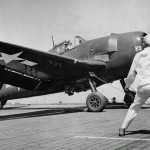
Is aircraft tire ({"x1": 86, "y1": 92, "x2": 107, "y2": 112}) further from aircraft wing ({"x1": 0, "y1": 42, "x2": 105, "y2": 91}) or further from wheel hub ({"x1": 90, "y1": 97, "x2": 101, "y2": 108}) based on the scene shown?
aircraft wing ({"x1": 0, "y1": 42, "x2": 105, "y2": 91})

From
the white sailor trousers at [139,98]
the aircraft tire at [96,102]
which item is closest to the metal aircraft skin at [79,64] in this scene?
the aircraft tire at [96,102]

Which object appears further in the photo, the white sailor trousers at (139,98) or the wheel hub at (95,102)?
the wheel hub at (95,102)

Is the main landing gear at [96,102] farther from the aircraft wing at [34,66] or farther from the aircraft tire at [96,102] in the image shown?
the aircraft wing at [34,66]

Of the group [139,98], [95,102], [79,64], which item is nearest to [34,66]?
[79,64]

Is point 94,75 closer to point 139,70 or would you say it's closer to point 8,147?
point 139,70

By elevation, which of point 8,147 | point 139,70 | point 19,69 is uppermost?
point 19,69

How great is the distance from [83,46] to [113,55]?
5.34 ft

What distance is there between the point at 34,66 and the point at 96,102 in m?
3.13

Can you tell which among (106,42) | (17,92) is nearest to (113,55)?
(106,42)

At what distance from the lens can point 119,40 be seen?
1056cm

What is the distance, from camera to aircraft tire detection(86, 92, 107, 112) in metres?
9.93

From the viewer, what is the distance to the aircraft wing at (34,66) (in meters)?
9.98

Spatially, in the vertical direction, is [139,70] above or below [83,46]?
below

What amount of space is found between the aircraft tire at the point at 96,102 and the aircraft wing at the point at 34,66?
4.22 feet
